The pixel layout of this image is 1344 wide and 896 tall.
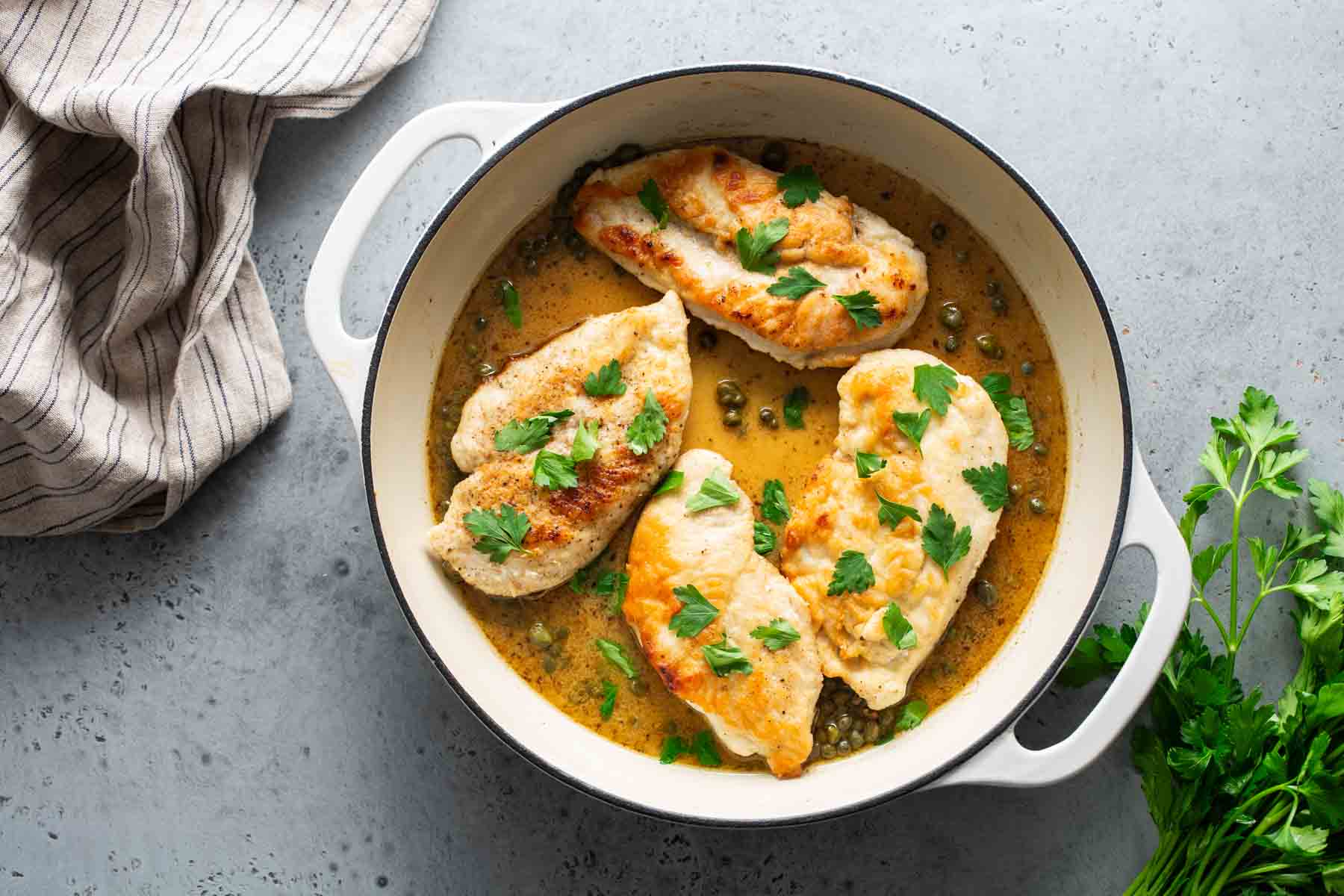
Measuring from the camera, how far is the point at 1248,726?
304cm

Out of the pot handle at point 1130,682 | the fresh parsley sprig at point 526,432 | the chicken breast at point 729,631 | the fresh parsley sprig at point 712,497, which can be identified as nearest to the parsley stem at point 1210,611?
the pot handle at point 1130,682

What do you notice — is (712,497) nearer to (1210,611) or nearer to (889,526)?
(889,526)

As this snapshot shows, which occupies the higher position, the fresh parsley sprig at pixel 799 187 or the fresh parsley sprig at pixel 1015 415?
the fresh parsley sprig at pixel 799 187

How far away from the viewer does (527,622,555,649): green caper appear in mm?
3414

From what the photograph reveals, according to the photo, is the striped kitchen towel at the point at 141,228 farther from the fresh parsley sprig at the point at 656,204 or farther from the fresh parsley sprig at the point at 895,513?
the fresh parsley sprig at the point at 895,513

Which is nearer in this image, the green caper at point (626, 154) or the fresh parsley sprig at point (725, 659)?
the fresh parsley sprig at point (725, 659)

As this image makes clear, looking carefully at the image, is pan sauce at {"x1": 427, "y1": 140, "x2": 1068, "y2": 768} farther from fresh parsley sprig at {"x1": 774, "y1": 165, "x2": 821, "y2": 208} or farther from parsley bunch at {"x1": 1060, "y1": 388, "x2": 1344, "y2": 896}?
parsley bunch at {"x1": 1060, "y1": 388, "x2": 1344, "y2": 896}

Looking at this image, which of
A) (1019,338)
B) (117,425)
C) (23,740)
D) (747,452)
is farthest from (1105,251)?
(23,740)

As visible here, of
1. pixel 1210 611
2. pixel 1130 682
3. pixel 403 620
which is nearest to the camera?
pixel 1130 682

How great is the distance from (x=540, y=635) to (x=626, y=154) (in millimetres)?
1552

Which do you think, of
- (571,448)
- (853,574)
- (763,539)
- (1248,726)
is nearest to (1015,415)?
(853,574)

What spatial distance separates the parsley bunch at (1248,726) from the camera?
3.03 m

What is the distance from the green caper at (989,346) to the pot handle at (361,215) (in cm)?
150

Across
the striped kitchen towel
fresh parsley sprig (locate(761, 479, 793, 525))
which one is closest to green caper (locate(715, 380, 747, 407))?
fresh parsley sprig (locate(761, 479, 793, 525))
